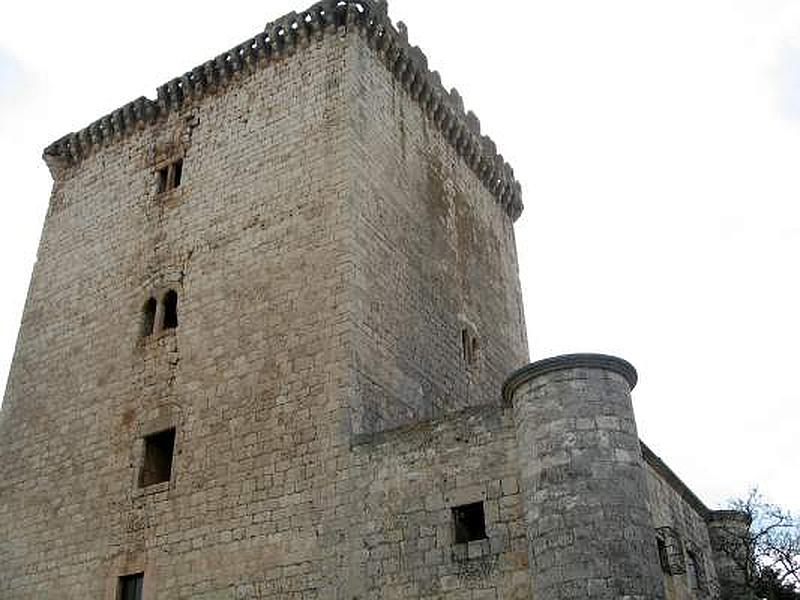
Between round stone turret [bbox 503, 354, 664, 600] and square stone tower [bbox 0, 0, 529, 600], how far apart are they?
460 mm

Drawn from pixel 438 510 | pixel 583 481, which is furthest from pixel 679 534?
pixel 438 510

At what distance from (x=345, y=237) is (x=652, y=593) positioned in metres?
6.37

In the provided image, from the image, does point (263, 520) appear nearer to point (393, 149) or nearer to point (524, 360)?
point (393, 149)

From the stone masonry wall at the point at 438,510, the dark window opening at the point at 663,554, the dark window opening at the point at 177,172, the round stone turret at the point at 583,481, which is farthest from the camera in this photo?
the dark window opening at the point at 177,172

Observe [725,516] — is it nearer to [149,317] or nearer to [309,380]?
[309,380]

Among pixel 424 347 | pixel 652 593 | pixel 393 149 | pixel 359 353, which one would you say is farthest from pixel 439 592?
pixel 393 149

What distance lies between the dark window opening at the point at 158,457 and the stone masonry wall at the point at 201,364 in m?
0.15

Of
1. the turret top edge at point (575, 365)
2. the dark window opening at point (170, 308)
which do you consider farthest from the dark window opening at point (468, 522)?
the dark window opening at point (170, 308)

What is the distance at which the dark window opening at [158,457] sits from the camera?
1231 centimetres

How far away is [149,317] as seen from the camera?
549 inches

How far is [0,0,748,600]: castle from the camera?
30.2ft

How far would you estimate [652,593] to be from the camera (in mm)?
8078

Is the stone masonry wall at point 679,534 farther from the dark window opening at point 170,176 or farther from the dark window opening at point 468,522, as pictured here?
the dark window opening at point 170,176

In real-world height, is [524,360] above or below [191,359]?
above
